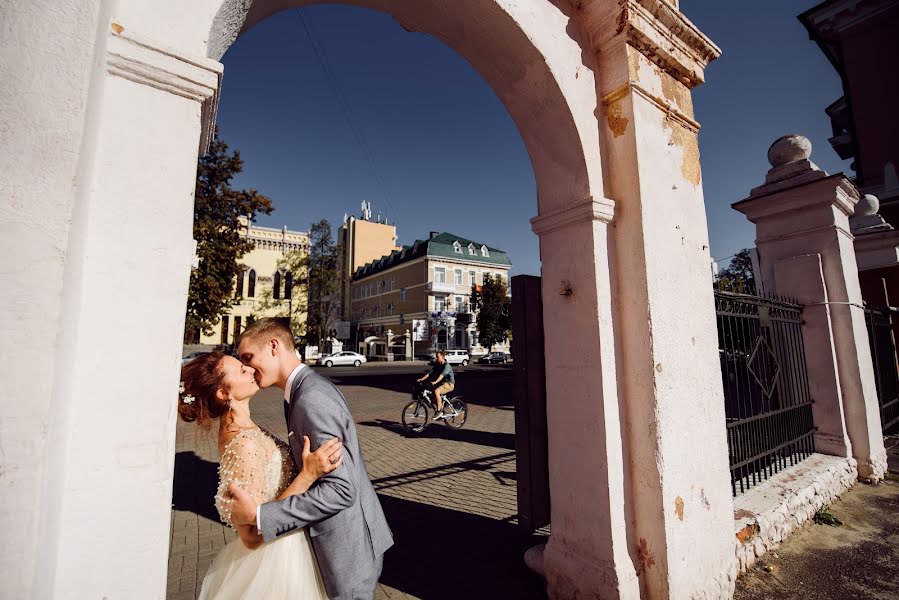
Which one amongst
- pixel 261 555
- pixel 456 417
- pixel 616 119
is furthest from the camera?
pixel 456 417

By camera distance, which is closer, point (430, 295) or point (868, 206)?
point (868, 206)

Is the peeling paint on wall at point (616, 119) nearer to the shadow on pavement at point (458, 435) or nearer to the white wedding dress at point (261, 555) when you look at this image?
the white wedding dress at point (261, 555)

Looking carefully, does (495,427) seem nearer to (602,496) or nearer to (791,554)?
(791,554)

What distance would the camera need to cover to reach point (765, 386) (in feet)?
13.9

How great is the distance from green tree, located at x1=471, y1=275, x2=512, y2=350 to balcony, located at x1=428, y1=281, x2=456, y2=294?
84.8 inches

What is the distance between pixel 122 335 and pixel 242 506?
0.78 metres

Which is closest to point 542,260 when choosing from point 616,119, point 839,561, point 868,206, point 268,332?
point 616,119

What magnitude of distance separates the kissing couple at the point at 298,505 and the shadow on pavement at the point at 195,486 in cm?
304

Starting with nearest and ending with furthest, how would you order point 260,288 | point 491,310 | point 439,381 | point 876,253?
1. point 876,253
2. point 439,381
3. point 491,310
4. point 260,288

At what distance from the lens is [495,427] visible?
8.98 metres

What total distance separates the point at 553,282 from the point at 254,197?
1566 centimetres

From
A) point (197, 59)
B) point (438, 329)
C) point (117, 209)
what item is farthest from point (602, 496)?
point (438, 329)

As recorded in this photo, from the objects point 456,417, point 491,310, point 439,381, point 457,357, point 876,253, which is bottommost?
point 456,417

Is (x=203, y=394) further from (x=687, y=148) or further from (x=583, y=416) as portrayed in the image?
(x=687, y=148)
